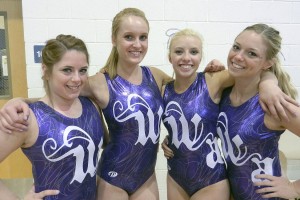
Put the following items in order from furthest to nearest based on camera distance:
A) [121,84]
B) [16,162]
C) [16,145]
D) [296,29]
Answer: [296,29] → [16,162] → [121,84] → [16,145]

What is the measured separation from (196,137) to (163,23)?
110cm

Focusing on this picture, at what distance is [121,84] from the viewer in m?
1.47

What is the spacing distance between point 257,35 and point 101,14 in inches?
49.1

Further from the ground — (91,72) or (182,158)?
(91,72)

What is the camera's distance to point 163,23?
2279mm

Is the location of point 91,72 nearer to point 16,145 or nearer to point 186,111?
point 186,111

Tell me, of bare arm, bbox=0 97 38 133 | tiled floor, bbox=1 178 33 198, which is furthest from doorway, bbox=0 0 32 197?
bare arm, bbox=0 97 38 133

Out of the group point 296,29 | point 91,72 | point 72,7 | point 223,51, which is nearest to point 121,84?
point 91,72

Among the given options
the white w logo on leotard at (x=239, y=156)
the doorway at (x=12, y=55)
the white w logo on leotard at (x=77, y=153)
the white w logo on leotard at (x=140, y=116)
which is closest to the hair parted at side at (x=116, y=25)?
the white w logo on leotard at (x=140, y=116)

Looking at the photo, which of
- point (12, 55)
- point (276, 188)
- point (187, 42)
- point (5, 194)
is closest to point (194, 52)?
point (187, 42)

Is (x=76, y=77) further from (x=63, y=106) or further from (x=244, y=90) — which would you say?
(x=244, y=90)

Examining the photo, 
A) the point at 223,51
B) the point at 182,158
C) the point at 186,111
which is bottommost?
the point at 182,158

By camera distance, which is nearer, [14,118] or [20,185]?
[14,118]

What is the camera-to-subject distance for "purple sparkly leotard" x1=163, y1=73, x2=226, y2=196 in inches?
57.7
